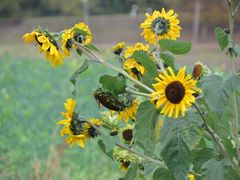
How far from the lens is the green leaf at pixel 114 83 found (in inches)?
39.2

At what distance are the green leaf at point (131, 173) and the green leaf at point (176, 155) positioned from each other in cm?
22

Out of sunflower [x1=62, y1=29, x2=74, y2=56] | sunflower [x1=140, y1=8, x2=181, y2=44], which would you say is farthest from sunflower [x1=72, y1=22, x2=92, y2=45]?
sunflower [x1=140, y1=8, x2=181, y2=44]

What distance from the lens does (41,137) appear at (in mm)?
4762

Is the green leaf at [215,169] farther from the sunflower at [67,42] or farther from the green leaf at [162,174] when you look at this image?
the sunflower at [67,42]

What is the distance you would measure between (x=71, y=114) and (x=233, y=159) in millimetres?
297

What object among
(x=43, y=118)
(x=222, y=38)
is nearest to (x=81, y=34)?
(x=222, y=38)

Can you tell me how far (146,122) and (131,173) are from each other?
0.20 metres

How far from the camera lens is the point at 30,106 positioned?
247 inches

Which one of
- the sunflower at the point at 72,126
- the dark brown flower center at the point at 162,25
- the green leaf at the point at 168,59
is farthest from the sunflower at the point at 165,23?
the sunflower at the point at 72,126

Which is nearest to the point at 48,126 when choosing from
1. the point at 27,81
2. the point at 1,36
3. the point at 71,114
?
the point at 27,81

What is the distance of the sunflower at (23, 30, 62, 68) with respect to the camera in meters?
1.03

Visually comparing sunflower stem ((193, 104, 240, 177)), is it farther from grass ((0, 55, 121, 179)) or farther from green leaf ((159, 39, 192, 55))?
grass ((0, 55, 121, 179))

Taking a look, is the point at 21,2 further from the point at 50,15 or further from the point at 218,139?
the point at 218,139

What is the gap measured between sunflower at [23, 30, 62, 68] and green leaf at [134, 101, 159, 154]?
6.8 inches
